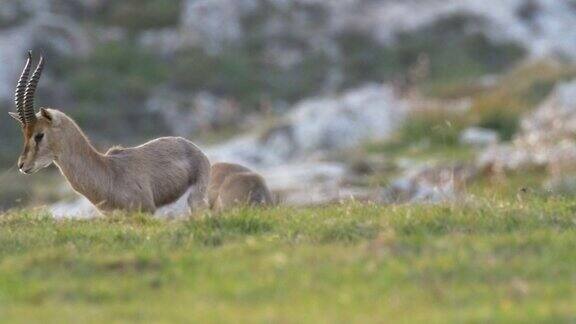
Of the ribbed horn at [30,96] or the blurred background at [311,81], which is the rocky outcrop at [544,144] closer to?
the blurred background at [311,81]

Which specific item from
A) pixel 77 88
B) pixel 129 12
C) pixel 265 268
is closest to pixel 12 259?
pixel 265 268

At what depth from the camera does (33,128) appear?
1481 cm

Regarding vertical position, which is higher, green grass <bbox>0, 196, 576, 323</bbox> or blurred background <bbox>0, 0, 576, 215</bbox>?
blurred background <bbox>0, 0, 576, 215</bbox>

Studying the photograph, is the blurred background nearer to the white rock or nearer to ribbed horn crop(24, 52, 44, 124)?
the white rock

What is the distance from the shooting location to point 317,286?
32.3ft

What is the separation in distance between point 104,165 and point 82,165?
0.75ft

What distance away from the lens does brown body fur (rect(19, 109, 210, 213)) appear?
14.9m

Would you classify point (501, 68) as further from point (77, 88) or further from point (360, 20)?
point (77, 88)

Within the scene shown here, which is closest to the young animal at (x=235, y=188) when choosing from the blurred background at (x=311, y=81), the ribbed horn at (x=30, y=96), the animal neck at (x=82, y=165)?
the animal neck at (x=82, y=165)

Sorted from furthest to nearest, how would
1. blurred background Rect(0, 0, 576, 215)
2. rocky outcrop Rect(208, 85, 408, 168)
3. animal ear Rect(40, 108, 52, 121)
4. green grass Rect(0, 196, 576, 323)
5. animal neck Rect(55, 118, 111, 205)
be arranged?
rocky outcrop Rect(208, 85, 408, 168) < blurred background Rect(0, 0, 576, 215) < animal neck Rect(55, 118, 111, 205) < animal ear Rect(40, 108, 52, 121) < green grass Rect(0, 196, 576, 323)

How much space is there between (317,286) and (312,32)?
144 ft

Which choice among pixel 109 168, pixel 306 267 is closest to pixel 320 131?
pixel 109 168

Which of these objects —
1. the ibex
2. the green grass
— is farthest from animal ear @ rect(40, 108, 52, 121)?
the green grass

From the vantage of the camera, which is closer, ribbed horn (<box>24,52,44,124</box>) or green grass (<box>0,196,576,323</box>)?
green grass (<box>0,196,576,323</box>)
